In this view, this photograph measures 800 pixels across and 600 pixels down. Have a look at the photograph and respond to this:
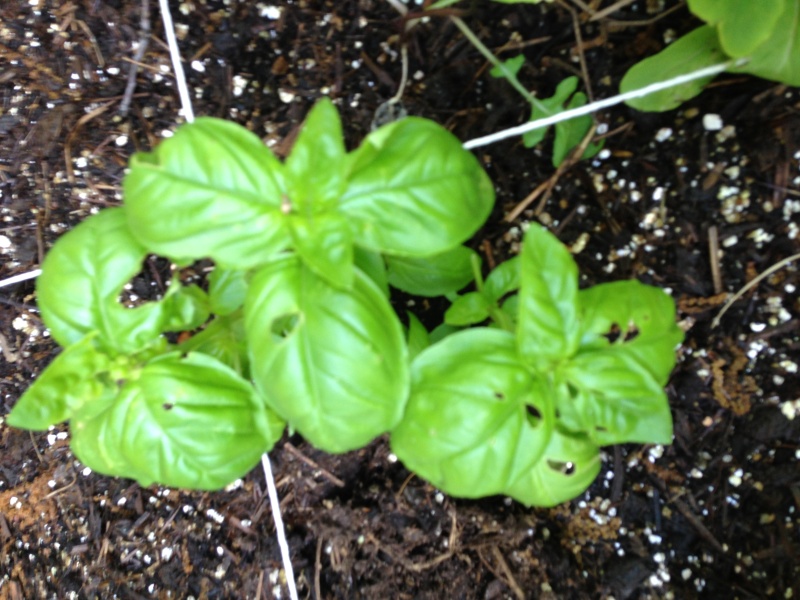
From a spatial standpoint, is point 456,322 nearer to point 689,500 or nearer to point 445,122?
point 445,122

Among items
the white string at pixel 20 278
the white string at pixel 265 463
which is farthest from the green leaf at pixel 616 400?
the white string at pixel 20 278

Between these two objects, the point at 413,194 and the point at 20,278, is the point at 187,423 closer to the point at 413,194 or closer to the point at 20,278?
the point at 413,194

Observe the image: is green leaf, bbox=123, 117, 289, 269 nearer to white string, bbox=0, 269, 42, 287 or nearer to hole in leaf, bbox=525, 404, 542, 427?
hole in leaf, bbox=525, 404, 542, 427

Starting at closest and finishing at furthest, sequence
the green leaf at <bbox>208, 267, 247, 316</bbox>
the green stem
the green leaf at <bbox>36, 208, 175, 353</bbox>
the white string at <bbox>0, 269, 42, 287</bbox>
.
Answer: the green leaf at <bbox>36, 208, 175, 353</bbox>
the green leaf at <bbox>208, 267, 247, 316</bbox>
the green stem
the white string at <bbox>0, 269, 42, 287</bbox>

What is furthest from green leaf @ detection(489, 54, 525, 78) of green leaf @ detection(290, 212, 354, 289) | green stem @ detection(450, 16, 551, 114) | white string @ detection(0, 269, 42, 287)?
white string @ detection(0, 269, 42, 287)

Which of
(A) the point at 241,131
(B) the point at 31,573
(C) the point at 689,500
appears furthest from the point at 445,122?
(B) the point at 31,573

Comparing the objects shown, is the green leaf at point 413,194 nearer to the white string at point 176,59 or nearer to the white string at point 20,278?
the white string at point 176,59
